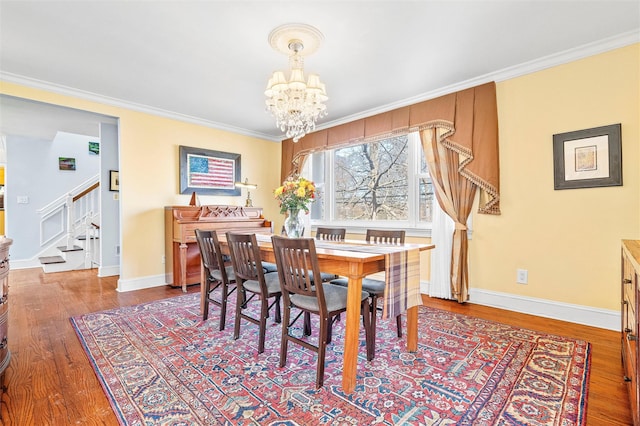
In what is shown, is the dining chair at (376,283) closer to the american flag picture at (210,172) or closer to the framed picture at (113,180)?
the american flag picture at (210,172)

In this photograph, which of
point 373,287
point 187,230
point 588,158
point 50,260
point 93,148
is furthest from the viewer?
point 93,148

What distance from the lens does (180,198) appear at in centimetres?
443

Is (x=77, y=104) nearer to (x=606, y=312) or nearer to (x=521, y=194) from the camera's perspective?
(x=521, y=194)

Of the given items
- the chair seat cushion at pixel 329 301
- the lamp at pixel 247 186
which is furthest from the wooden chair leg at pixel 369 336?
the lamp at pixel 247 186

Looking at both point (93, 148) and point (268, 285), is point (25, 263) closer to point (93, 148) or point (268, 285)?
point (93, 148)

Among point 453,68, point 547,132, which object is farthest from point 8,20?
point 547,132

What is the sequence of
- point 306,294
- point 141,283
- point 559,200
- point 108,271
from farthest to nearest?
1. point 108,271
2. point 141,283
3. point 559,200
4. point 306,294

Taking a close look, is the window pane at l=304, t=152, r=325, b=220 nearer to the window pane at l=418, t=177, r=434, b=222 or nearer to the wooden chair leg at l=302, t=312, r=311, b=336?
the window pane at l=418, t=177, r=434, b=222

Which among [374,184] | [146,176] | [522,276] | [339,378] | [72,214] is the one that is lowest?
[339,378]

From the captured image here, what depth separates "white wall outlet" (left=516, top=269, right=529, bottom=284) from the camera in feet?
9.70

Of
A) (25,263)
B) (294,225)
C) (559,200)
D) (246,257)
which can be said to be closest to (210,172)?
(294,225)

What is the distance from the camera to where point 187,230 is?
390cm

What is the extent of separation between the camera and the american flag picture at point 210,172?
4484 millimetres

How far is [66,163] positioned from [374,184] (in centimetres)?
615
